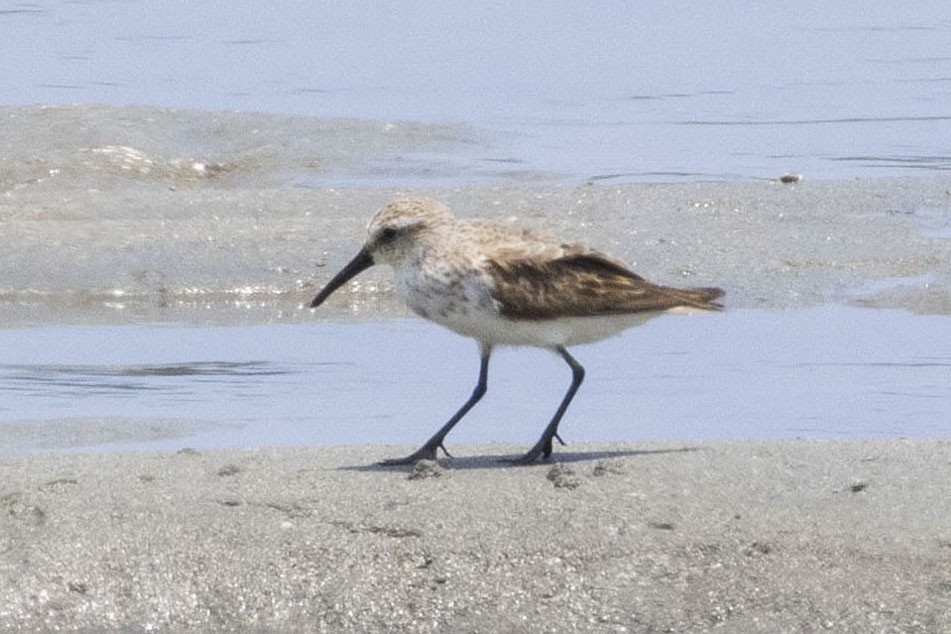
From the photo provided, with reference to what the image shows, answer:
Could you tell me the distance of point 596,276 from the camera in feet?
22.4

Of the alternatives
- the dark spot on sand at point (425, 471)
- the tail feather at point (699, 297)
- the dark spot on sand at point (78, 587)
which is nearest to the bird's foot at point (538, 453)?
the dark spot on sand at point (425, 471)

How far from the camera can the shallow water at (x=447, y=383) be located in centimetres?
823

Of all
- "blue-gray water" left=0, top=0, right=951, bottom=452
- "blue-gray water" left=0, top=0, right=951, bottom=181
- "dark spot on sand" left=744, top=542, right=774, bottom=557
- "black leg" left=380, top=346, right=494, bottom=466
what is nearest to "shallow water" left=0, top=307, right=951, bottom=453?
"blue-gray water" left=0, top=0, right=951, bottom=452

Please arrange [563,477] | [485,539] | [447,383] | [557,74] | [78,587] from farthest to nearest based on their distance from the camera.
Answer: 1. [557,74]
2. [447,383]
3. [563,477]
4. [485,539]
5. [78,587]

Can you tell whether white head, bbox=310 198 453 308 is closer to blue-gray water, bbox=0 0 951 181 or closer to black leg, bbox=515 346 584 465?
black leg, bbox=515 346 584 465

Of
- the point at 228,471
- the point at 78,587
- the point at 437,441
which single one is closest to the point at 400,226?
the point at 437,441

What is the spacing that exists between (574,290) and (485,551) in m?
1.05

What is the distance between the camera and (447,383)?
9094mm

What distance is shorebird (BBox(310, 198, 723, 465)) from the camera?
263 inches

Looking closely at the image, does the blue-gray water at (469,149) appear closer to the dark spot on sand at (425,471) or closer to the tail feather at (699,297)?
the tail feather at (699,297)

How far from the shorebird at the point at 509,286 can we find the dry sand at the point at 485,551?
1.50 ft

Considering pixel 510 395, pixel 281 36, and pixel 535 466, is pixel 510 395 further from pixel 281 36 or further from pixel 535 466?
pixel 281 36

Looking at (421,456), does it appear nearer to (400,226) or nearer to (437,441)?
(437,441)

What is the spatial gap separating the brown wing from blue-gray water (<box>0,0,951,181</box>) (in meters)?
7.98
